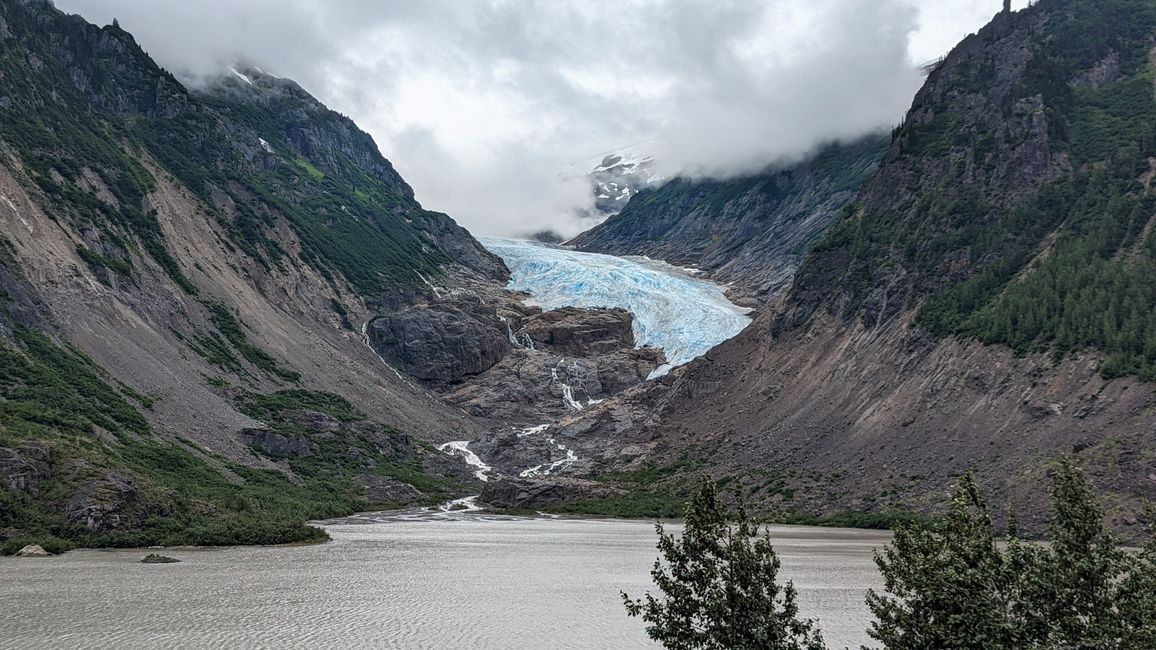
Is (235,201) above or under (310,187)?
under

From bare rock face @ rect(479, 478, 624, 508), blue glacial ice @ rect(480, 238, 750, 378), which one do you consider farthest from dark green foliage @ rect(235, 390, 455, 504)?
blue glacial ice @ rect(480, 238, 750, 378)

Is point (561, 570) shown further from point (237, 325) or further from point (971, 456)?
point (237, 325)

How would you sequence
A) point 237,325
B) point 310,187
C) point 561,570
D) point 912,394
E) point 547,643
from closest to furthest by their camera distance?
point 547,643, point 561,570, point 912,394, point 237,325, point 310,187

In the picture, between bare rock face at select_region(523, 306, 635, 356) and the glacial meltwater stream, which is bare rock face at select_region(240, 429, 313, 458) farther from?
bare rock face at select_region(523, 306, 635, 356)

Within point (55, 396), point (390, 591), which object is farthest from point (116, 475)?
point (390, 591)

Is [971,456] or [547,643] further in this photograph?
[971,456]

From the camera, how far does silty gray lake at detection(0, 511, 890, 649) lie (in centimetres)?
2834

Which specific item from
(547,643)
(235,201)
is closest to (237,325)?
(235,201)

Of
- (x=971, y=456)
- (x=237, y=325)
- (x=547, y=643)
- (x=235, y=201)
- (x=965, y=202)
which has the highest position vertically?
(x=235, y=201)

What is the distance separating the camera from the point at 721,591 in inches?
595

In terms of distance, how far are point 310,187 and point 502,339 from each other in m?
65.9

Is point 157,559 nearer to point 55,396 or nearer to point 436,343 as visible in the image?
point 55,396

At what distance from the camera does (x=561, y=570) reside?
46.7 m

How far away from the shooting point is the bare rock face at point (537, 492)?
3971 inches
